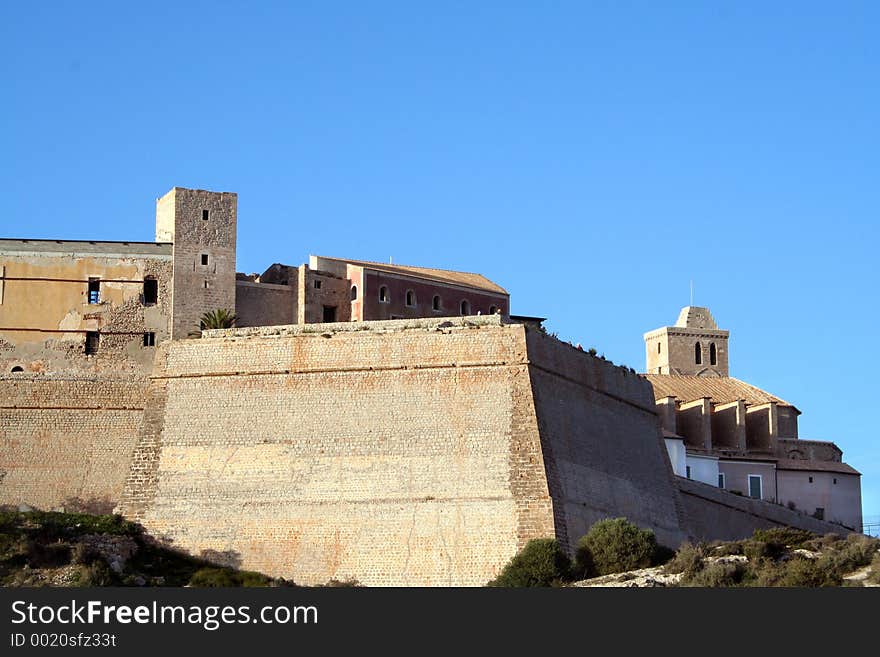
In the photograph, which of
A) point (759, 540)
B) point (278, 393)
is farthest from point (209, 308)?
point (759, 540)

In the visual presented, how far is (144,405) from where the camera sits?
132 feet

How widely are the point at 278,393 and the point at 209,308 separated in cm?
481

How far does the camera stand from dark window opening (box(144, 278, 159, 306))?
42.6 meters

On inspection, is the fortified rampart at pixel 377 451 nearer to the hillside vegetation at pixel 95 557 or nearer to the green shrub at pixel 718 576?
the hillside vegetation at pixel 95 557

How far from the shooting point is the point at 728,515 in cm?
4544

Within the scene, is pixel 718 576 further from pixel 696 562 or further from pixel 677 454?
pixel 677 454

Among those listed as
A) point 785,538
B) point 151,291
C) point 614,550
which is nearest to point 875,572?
point 785,538

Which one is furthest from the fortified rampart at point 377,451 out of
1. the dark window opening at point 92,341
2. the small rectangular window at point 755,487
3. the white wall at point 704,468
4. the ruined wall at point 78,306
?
the small rectangular window at point 755,487

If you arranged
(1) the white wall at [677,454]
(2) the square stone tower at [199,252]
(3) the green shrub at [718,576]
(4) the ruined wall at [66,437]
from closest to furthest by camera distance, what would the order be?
(3) the green shrub at [718,576] → (4) the ruined wall at [66,437] → (2) the square stone tower at [199,252] → (1) the white wall at [677,454]

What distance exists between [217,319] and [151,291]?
175cm

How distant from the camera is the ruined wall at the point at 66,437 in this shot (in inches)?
1558

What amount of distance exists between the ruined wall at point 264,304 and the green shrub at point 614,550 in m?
11.0

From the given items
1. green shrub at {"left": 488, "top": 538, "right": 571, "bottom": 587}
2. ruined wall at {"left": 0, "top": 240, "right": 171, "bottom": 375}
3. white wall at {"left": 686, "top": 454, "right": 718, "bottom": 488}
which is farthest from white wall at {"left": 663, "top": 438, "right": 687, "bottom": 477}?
ruined wall at {"left": 0, "top": 240, "right": 171, "bottom": 375}

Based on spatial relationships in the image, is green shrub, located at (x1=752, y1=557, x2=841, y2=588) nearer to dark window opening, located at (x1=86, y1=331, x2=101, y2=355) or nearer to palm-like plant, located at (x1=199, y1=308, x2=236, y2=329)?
palm-like plant, located at (x1=199, y1=308, x2=236, y2=329)
